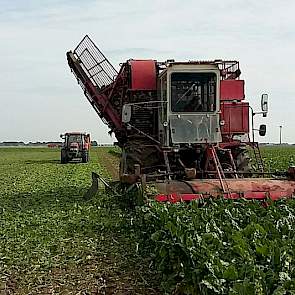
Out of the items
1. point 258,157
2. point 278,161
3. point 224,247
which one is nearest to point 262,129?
point 258,157

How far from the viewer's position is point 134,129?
14.5 meters

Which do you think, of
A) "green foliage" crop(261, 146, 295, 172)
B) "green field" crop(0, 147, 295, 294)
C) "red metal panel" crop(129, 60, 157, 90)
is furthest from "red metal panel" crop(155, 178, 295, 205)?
"green foliage" crop(261, 146, 295, 172)

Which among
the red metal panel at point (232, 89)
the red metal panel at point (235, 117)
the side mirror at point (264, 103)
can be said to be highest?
the red metal panel at point (232, 89)

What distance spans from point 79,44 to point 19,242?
26.9 feet

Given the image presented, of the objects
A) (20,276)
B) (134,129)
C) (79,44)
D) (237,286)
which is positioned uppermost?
(79,44)

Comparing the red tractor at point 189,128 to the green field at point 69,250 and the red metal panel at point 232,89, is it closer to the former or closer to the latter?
the red metal panel at point 232,89

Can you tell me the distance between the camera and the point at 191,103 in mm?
13234

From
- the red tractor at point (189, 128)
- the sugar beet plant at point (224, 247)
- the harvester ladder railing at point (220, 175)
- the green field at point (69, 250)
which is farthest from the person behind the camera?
the red tractor at point (189, 128)

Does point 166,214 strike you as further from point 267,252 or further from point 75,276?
point 267,252

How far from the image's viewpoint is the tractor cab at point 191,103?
1300 cm

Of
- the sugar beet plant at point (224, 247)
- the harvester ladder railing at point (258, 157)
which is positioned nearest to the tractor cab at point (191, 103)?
the harvester ladder railing at point (258, 157)

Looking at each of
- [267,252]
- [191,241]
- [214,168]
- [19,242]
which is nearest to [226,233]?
[191,241]

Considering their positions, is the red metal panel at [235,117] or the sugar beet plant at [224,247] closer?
the sugar beet plant at [224,247]

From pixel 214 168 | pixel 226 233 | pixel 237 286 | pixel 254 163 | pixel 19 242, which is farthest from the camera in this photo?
pixel 254 163
